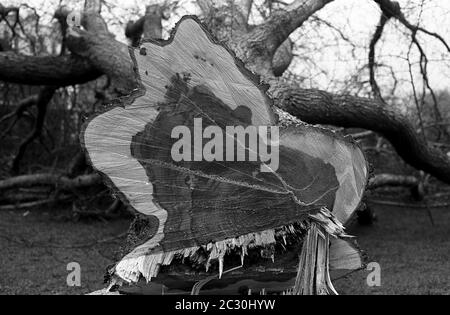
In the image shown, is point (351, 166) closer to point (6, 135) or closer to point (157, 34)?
point (157, 34)

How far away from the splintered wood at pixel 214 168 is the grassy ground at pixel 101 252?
5.93 ft

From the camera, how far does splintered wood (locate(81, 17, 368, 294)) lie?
2.08m

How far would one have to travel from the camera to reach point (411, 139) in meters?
4.50

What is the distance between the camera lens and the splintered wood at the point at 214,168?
2.08 meters

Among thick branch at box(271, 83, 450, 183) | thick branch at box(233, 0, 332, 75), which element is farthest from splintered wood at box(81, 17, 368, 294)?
thick branch at box(233, 0, 332, 75)

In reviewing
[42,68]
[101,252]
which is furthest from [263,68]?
[101,252]

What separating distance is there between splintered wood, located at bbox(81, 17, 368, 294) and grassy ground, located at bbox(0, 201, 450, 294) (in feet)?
5.93

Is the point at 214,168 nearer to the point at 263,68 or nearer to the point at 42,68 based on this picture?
the point at 263,68

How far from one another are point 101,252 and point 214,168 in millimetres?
3157

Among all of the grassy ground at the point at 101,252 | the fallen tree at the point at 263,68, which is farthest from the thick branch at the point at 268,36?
the grassy ground at the point at 101,252

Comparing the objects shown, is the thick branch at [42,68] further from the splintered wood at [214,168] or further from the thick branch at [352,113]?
the splintered wood at [214,168]

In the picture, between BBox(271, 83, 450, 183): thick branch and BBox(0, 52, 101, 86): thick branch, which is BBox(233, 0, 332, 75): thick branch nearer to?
BBox(271, 83, 450, 183): thick branch
